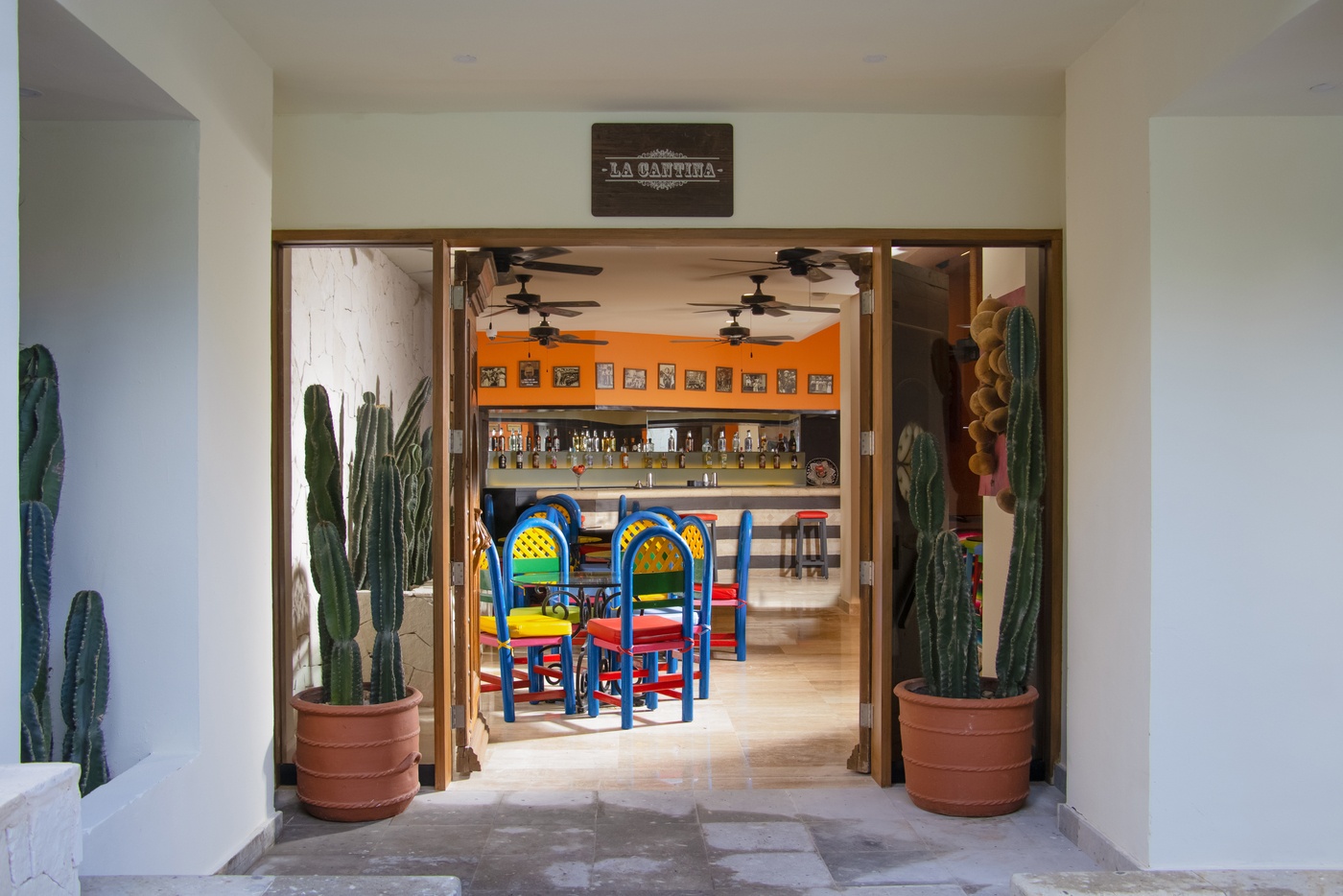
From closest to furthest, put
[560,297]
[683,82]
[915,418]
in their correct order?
[683,82], [915,418], [560,297]

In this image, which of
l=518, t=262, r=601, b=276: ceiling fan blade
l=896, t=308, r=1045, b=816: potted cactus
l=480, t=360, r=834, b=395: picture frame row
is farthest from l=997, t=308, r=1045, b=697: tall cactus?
l=480, t=360, r=834, b=395: picture frame row

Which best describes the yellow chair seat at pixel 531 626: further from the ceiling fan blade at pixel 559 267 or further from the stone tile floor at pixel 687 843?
the ceiling fan blade at pixel 559 267

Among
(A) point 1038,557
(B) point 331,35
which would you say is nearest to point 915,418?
(A) point 1038,557

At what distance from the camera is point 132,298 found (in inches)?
119

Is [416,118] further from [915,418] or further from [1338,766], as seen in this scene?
[1338,766]

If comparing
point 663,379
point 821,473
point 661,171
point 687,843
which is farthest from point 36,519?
point 821,473

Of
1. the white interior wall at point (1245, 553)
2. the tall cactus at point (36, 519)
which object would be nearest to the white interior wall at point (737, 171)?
the white interior wall at point (1245, 553)

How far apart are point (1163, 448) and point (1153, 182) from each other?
2.51 ft

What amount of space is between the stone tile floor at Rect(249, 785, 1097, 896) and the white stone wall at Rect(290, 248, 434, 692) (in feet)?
3.95

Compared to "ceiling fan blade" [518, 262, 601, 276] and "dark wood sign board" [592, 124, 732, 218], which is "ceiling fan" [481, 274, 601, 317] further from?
"dark wood sign board" [592, 124, 732, 218]

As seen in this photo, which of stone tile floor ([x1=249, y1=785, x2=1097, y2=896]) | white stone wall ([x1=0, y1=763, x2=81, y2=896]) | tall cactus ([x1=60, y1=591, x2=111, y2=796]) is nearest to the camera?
white stone wall ([x1=0, y1=763, x2=81, y2=896])

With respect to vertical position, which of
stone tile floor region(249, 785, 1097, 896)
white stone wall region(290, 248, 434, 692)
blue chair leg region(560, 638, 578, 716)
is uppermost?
white stone wall region(290, 248, 434, 692)

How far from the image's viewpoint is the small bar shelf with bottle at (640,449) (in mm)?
12500

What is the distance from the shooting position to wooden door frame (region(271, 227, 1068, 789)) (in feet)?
13.4
